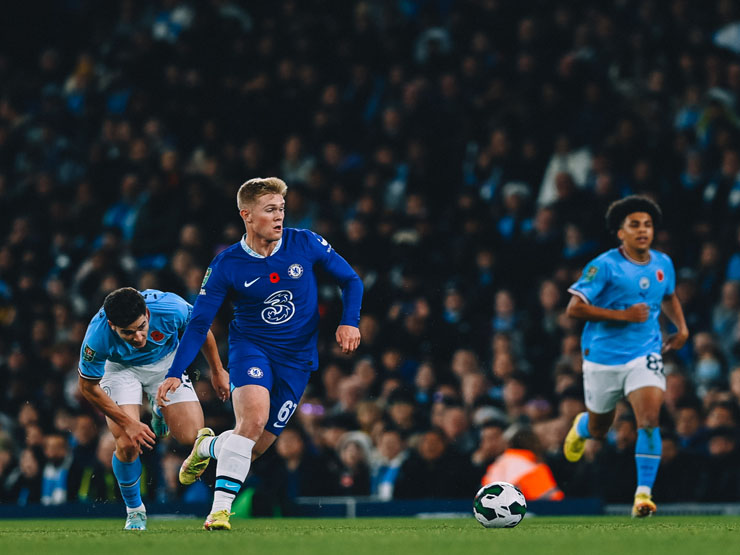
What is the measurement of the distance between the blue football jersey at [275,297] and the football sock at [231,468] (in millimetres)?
600

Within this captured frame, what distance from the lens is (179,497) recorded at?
12.4 metres

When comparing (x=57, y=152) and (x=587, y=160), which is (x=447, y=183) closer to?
(x=587, y=160)

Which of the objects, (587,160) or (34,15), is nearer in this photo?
(587,160)

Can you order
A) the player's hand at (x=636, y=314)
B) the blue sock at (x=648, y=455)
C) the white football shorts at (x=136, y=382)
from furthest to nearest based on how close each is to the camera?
the player's hand at (x=636, y=314)
the blue sock at (x=648, y=455)
the white football shorts at (x=136, y=382)

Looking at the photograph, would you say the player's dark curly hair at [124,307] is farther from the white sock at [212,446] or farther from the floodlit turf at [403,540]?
the floodlit turf at [403,540]

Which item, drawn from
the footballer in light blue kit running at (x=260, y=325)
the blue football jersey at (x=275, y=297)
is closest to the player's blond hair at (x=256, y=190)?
the footballer in light blue kit running at (x=260, y=325)

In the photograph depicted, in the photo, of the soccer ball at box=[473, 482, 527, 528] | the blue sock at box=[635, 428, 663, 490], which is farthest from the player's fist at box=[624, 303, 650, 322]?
the soccer ball at box=[473, 482, 527, 528]

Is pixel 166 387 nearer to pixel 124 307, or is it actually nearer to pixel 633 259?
pixel 124 307

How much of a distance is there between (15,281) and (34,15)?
613 cm

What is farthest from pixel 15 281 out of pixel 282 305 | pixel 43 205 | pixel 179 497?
pixel 282 305

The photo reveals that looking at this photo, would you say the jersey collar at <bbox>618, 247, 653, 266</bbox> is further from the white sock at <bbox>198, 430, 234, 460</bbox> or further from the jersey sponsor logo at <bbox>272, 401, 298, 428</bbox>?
the white sock at <bbox>198, 430, 234, 460</bbox>

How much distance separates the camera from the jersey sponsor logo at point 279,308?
8.06 m

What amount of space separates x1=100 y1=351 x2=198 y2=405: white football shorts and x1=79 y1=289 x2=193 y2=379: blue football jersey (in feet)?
0.19

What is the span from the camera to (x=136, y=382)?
8.80 meters
